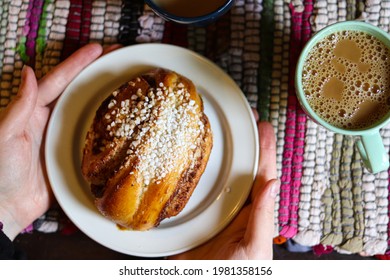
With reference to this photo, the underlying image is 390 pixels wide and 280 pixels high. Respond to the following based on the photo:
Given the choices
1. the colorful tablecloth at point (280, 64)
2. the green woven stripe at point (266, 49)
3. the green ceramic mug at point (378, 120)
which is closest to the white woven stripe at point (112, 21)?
the colorful tablecloth at point (280, 64)

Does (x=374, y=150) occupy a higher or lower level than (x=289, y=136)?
higher

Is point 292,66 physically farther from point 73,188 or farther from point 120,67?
point 73,188

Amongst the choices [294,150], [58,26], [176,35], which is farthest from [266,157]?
[58,26]

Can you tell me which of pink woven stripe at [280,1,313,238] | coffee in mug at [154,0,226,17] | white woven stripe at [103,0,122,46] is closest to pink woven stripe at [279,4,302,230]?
pink woven stripe at [280,1,313,238]

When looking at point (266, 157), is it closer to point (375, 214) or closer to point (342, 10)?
point (375, 214)

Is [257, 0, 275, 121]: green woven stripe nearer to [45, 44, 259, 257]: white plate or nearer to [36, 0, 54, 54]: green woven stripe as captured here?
[45, 44, 259, 257]: white plate

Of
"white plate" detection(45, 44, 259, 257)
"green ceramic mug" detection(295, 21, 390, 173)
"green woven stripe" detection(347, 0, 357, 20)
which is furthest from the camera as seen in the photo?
"green woven stripe" detection(347, 0, 357, 20)
